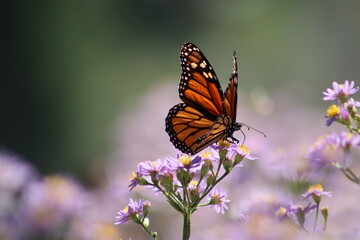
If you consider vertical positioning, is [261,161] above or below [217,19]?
below

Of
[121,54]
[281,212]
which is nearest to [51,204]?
[281,212]

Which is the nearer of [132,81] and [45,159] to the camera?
[45,159]

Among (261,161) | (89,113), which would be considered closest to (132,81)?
(89,113)

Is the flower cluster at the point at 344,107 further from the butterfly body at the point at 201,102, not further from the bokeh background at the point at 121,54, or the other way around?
the bokeh background at the point at 121,54

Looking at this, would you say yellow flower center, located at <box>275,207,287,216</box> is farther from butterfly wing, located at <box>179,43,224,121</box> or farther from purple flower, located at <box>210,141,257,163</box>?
butterfly wing, located at <box>179,43,224,121</box>

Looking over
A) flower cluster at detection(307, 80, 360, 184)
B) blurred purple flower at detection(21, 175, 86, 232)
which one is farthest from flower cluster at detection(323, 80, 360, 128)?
blurred purple flower at detection(21, 175, 86, 232)

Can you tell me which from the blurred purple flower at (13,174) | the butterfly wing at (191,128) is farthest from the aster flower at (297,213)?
the blurred purple flower at (13,174)

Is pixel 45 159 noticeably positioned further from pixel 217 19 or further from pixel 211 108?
pixel 211 108

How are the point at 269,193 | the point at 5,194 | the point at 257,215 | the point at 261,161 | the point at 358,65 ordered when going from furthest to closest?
1. the point at 358,65
2. the point at 261,161
3. the point at 5,194
4. the point at 269,193
5. the point at 257,215
